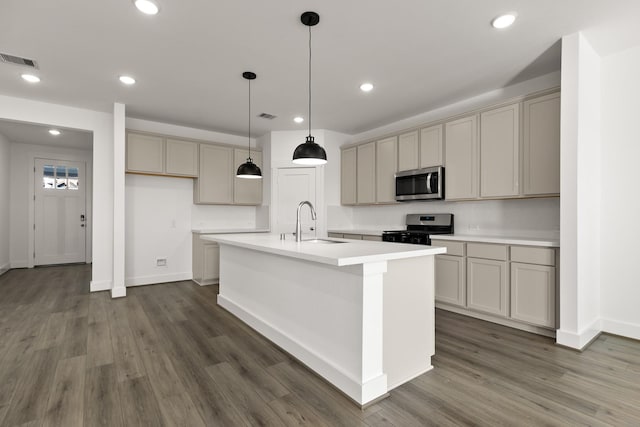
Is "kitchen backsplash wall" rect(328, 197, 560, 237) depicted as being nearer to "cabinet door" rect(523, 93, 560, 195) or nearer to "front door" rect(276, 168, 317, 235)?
"cabinet door" rect(523, 93, 560, 195)

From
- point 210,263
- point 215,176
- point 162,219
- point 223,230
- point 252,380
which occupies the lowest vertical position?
point 252,380

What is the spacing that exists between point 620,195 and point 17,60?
19.5 feet

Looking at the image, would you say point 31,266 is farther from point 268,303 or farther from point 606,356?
point 606,356

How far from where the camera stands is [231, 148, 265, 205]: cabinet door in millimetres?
5668

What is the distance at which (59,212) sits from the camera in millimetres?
6941

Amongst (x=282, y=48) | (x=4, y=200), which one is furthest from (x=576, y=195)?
(x=4, y=200)

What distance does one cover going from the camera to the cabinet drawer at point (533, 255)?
9.56 feet

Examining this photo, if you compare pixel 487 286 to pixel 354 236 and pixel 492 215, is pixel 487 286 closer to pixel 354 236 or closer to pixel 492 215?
pixel 492 215

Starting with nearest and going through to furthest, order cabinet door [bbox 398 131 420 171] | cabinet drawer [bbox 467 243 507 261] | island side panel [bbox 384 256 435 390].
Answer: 1. island side panel [bbox 384 256 435 390]
2. cabinet drawer [bbox 467 243 507 261]
3. cabinet door [bbox 398 131 420 171]

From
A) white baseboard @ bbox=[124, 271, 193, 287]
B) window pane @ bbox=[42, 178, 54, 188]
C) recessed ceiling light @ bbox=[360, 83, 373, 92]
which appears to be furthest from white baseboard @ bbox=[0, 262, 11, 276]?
recessed ceiling light @ bbox=[360, 83, 373, 92]

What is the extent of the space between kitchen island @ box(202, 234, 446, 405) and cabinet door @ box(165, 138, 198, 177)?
10.1ft

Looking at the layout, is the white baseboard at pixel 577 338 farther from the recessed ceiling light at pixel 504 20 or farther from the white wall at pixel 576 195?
the recessed ceiling light at pixel 504 20

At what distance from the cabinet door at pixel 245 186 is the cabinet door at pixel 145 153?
1.18 m

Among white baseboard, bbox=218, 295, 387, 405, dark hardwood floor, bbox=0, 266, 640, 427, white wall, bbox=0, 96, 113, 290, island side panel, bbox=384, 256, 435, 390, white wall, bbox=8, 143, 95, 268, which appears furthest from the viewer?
white wall, bbox=8, 143, 95, 268
